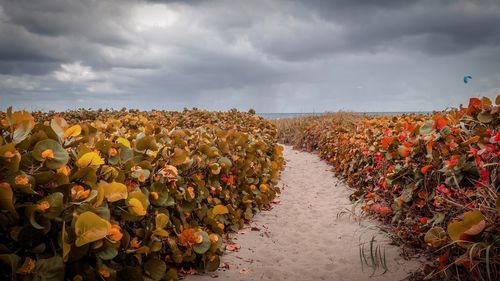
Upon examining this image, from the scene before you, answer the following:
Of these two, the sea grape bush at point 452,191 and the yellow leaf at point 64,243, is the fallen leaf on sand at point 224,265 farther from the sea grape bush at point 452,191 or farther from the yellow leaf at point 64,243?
the yellow leaf at point 64,243

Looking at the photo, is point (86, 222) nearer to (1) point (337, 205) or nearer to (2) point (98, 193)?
(2) point (98, 193)

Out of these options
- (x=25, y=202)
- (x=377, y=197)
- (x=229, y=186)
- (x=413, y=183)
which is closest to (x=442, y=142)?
(x=413, y=183)

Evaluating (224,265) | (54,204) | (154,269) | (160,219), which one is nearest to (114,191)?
(54,204)

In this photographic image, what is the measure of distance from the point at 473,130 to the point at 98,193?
3.32 m

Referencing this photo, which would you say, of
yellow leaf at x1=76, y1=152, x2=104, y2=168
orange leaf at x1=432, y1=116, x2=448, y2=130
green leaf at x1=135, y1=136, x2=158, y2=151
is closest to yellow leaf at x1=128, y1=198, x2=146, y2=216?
yellow leaf at x1=76, y1=152, x2=104, y2=168

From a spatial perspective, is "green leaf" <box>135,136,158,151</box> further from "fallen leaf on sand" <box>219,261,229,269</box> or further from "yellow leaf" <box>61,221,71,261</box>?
"fallen leaf on sand" <box>219,261,229,269</box>

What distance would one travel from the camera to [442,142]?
3496mm

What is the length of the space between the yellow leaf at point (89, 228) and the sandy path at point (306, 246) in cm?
186

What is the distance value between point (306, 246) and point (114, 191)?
3.15 m

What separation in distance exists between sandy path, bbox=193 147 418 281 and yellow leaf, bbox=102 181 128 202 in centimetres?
166

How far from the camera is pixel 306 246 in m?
4.62

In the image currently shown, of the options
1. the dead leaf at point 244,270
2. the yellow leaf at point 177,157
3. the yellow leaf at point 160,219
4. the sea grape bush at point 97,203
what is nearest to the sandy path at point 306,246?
the dead leaf at point 244,270

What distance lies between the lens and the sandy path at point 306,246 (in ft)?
12.0

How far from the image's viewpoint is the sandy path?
3.66m
